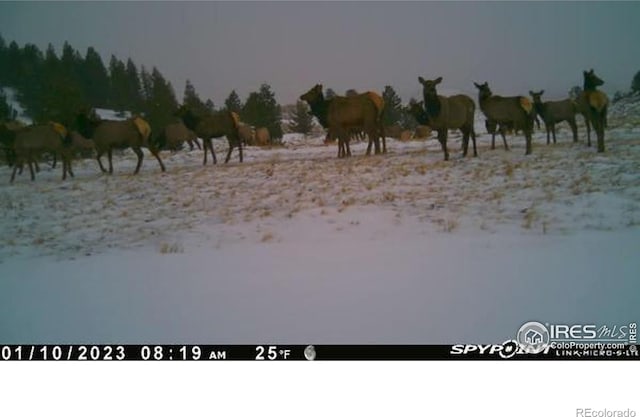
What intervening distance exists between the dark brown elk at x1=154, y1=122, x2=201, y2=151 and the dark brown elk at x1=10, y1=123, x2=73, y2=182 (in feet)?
1.94

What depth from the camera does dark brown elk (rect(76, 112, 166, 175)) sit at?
3527 millimetres

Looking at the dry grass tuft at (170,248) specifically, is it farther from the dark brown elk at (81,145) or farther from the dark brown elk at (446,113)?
the dark brown elk at (446,113)

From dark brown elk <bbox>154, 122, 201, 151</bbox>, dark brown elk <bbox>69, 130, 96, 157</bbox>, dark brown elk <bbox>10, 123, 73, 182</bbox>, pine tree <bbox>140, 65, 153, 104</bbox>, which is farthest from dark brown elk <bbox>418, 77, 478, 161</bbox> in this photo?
dark brown elk <bbox>10, 123, 73, 182</bbox>

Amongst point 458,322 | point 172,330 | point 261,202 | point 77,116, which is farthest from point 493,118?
point 77,116

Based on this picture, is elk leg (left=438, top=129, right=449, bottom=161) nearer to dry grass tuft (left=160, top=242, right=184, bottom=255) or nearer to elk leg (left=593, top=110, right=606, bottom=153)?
elk leg (left=593, top=110, right=606, bottom=153)

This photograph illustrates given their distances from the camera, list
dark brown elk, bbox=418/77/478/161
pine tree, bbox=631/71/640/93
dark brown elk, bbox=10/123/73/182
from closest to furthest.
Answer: pine tree, bbox=631/71/640/93
dark brown elk, bbox=418/77/478/161
dark brown elk, bbox=10/123/73/182

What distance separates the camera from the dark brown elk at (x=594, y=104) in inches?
124

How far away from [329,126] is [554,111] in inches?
55.2

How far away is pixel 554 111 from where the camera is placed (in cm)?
331

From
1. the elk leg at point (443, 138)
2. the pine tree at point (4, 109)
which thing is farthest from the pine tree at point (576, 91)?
the pine tree at point (4, 109)

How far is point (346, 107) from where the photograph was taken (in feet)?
11.1

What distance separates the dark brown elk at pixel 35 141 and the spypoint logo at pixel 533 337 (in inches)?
119
